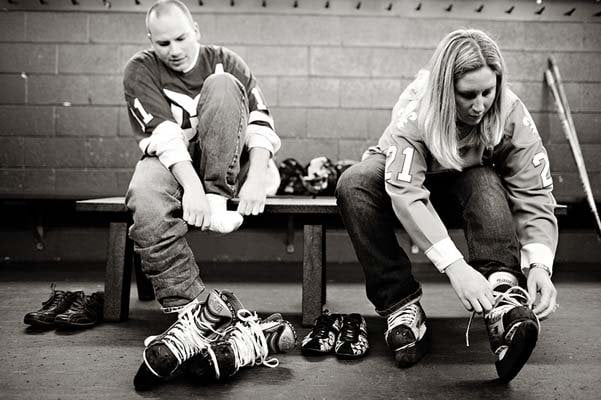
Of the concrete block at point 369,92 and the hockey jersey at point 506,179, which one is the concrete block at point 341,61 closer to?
the concrete block at point 369,92

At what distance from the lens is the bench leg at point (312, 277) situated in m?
1.82

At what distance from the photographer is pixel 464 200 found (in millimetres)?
1564

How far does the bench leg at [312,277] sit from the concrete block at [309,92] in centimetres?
172

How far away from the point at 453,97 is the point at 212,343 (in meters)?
0.80

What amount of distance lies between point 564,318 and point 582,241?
160cm

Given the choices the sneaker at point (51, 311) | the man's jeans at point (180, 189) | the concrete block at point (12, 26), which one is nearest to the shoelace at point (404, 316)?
the man's jeans at point (180, 189)

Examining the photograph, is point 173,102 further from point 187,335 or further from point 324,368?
point 324,368

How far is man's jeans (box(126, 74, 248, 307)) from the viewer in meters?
1.54

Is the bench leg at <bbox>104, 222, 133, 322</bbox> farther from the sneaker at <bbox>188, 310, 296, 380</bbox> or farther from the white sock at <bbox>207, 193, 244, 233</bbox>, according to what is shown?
the sneaker at <bbox>188, 310, 296, 380</bbox>

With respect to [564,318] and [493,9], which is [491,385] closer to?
[564,318]

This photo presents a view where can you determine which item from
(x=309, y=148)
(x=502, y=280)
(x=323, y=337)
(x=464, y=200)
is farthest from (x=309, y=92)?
(x=502, y=280)

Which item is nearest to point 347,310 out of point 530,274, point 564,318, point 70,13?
point 564,318

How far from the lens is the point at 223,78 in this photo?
1757mm

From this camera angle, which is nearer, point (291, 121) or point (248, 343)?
point (248, 343)
